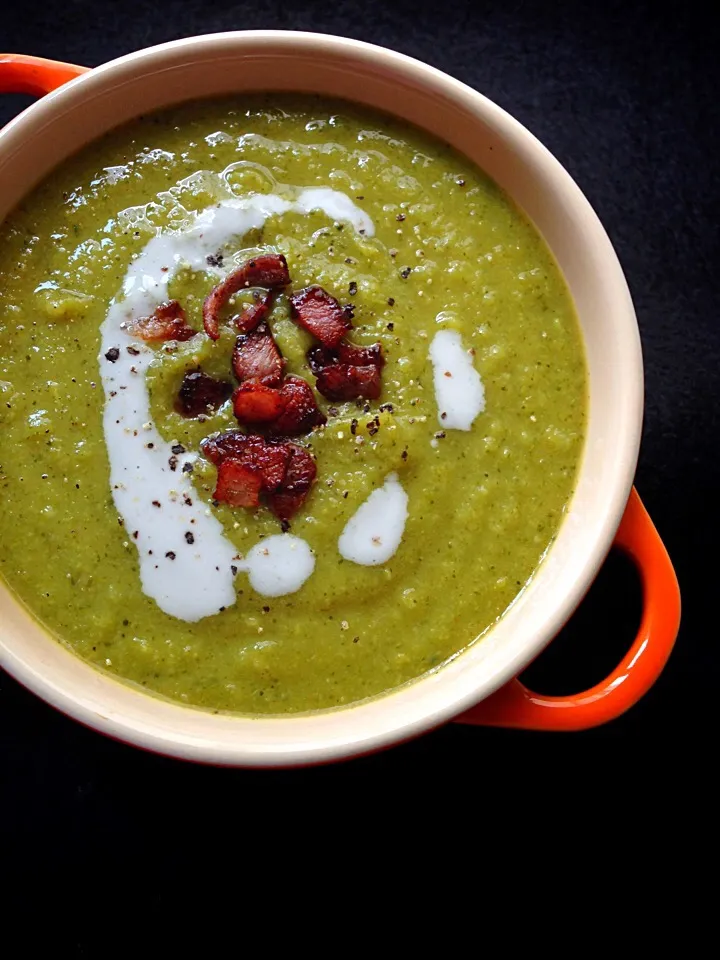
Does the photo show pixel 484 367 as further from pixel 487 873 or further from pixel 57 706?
pixel 487 873

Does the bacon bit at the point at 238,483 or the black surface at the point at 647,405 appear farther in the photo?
the black surface at the point at 647,405

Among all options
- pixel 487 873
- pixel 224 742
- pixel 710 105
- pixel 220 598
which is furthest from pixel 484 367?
pixel 487 873

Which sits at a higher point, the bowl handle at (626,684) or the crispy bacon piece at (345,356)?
the crispy bacon piece at (345,356)

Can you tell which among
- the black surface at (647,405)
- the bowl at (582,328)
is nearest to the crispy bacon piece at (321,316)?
the bowl at (582,328)

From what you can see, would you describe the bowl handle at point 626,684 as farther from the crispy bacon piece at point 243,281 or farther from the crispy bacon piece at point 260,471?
the crispy bacon piece at point 243,281

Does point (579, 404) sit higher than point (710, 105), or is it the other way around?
point (710, 105)

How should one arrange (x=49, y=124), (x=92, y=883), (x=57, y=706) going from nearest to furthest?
(x=57, y=706) → (x=49, y=124) → (x=92, y=883)

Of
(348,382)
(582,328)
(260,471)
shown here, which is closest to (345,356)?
(348,382)
